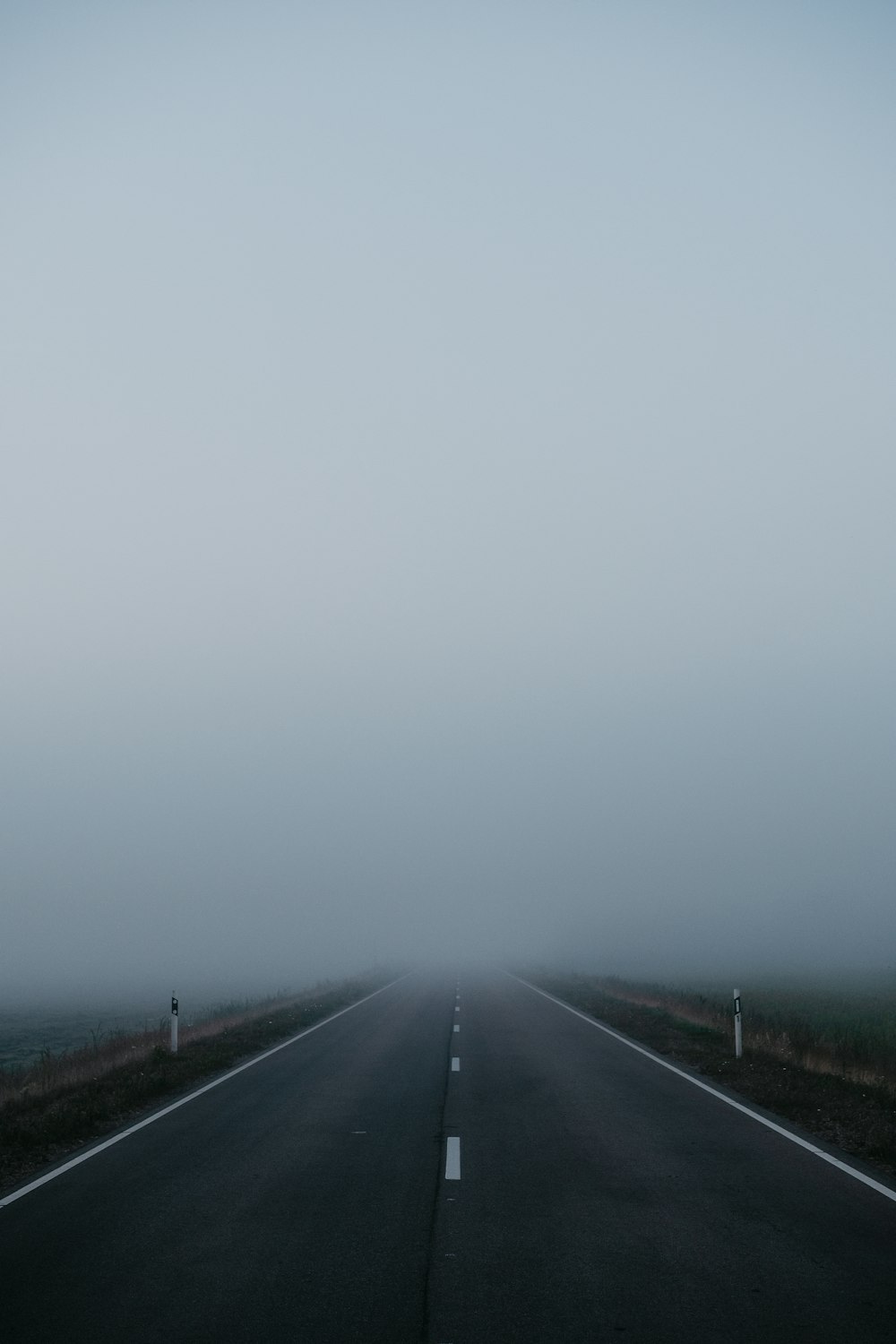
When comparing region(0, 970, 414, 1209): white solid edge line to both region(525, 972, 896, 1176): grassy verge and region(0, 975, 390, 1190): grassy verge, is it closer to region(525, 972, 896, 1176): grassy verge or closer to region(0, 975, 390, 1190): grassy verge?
region(0, 975, 390, 1190): grassy verge

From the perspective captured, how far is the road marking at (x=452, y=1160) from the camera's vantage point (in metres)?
9.39

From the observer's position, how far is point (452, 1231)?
7.61 metres

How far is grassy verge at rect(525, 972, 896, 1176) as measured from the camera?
36.4 ft

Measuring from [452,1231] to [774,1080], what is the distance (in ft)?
30.8

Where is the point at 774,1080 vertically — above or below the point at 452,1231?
below

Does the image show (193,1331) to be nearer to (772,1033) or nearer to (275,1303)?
(275,1303)

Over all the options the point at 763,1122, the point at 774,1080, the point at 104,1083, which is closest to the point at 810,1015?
the point at 774,1080

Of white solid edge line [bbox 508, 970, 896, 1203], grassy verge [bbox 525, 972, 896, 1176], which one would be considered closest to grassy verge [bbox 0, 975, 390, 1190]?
white solid edge line [bbox 508, 970, 896, 1203]

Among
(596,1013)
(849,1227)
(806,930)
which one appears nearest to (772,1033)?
(596,1013)

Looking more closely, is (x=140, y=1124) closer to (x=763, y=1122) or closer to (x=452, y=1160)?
(x=452, y=1160)

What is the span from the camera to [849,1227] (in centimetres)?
762

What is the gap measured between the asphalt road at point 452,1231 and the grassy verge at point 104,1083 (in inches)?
33.6

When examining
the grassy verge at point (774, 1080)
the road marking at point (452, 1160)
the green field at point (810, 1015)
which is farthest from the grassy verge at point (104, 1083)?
the green field at point (810, 1015)

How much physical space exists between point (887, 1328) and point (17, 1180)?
26.6 feet
